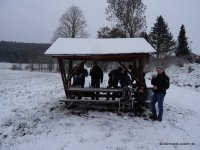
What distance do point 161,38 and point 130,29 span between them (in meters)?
17.9

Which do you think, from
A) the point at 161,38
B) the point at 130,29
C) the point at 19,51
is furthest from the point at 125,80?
the point at 19,51

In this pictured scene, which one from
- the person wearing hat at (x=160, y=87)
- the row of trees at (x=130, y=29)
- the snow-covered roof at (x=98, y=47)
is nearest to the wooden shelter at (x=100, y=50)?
the snow-covered roof at (x=98, y=47)

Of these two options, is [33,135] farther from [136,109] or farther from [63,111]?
[136,109]

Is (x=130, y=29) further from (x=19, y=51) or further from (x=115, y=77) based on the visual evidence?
(x=19, y=51)

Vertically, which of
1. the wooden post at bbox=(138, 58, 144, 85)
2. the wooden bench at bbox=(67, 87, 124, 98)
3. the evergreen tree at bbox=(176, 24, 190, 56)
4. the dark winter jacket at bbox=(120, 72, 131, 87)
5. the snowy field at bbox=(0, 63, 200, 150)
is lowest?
the snowy field at bbox=(0, 63, 200, 150)

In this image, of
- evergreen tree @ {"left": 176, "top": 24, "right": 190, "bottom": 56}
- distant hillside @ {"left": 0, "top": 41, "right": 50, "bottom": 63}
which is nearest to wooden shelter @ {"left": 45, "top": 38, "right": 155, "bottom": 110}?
evergreen tree @ {"left": 176, "top": 24, "right": 190, "bottom": 56}

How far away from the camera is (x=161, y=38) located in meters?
42.4

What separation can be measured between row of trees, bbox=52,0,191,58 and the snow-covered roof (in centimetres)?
1508

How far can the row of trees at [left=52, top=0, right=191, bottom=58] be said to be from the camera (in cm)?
2611

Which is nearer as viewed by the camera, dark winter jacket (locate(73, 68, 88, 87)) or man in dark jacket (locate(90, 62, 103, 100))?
dark winter jacket (locate(73, 68, 88, 87))

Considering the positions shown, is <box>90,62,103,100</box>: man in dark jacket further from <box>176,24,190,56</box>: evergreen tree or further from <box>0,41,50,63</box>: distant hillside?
<box>0,41,50,63</box>: distant hillside

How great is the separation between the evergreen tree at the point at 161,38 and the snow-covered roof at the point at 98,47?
31792mm

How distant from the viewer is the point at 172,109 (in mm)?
11305

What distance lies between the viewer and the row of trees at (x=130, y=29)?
26.1 meters
